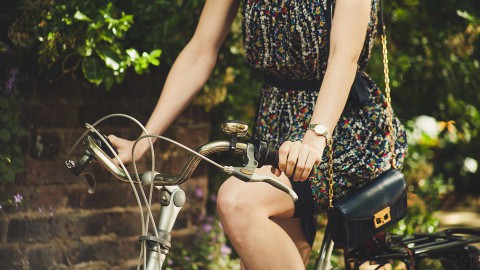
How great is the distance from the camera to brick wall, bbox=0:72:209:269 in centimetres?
356

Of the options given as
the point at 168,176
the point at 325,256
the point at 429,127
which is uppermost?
the point at 168,176

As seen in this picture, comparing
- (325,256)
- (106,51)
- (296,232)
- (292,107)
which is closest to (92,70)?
(106,51)

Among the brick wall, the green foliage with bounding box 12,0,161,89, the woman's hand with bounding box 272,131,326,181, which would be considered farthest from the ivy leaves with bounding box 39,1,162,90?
the woman's hand with bounding box 272,131,326,181

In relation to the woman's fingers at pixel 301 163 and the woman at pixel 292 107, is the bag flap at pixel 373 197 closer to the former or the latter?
the woman at pixel 292 107

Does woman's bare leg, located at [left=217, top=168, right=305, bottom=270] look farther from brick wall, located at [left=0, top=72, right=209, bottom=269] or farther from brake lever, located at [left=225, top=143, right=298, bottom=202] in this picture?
brick wall, located at [left=0, top=72, right=209, bottom=269]

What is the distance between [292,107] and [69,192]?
1.52 metres

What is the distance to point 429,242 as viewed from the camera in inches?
119

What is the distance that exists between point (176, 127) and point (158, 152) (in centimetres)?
18

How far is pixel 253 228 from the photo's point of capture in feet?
7.20

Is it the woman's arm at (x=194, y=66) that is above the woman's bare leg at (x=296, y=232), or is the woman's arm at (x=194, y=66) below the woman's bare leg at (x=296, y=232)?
above

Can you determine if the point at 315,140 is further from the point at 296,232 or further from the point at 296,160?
the point at 296,232

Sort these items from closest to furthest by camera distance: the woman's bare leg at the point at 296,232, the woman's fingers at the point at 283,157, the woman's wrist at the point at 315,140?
1. the woman's fingers at the point at 283,157
2. the woman's wrist at the point at 315,140
3. the woman's bare leg at the point at 296,232

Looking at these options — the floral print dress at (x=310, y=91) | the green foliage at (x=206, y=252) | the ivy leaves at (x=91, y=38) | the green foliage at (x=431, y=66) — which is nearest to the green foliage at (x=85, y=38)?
A: the ivy leaves at (x=91, y=38)

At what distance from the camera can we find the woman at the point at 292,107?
2.22m
